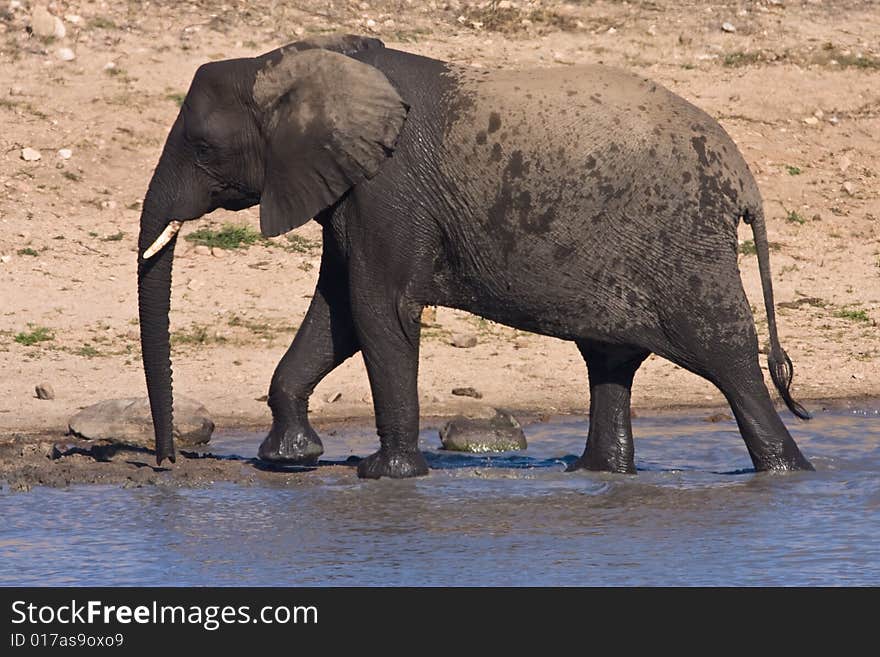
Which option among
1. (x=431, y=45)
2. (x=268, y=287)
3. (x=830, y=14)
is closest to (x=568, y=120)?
(x=268, y=287)

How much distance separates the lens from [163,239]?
1013 centimetres

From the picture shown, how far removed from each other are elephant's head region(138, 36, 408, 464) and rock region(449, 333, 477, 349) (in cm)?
353

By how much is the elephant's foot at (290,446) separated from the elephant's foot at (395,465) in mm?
482

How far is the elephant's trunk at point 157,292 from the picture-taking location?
10.2 meters

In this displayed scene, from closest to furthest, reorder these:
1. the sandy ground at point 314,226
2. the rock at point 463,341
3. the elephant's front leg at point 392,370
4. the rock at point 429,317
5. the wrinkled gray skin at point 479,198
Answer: the wrinkled gray skin at point 479,198
the elephant's front leg at point 392,370
the sandy ground at point 314,226
the rock at point 463,341
the rock at point 429,317

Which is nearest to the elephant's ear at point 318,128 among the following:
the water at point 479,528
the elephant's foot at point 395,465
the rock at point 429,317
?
the elephant's foot at point 395,465

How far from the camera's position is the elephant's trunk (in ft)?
33.5

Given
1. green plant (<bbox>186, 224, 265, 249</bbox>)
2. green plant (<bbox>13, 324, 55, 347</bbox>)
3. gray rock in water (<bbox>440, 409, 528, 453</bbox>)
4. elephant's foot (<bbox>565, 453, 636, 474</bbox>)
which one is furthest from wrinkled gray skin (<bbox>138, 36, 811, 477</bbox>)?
green plant (<bbox>186, 224, 265, 249</bbox>)

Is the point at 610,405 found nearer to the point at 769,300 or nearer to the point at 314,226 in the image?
the point at 769,300

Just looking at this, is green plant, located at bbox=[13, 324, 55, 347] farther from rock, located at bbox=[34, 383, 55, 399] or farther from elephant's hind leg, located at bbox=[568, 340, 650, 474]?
elephant's hind leg, located at bbox=[568, 340, 650, 474]

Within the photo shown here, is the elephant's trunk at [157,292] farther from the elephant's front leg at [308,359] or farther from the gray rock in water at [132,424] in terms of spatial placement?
the gray rock in water at [132,424]

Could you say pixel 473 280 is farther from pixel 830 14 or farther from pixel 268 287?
pixel 830 14

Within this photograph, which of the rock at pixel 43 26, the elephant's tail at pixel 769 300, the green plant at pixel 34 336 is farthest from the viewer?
the rock at pixel 43 26
